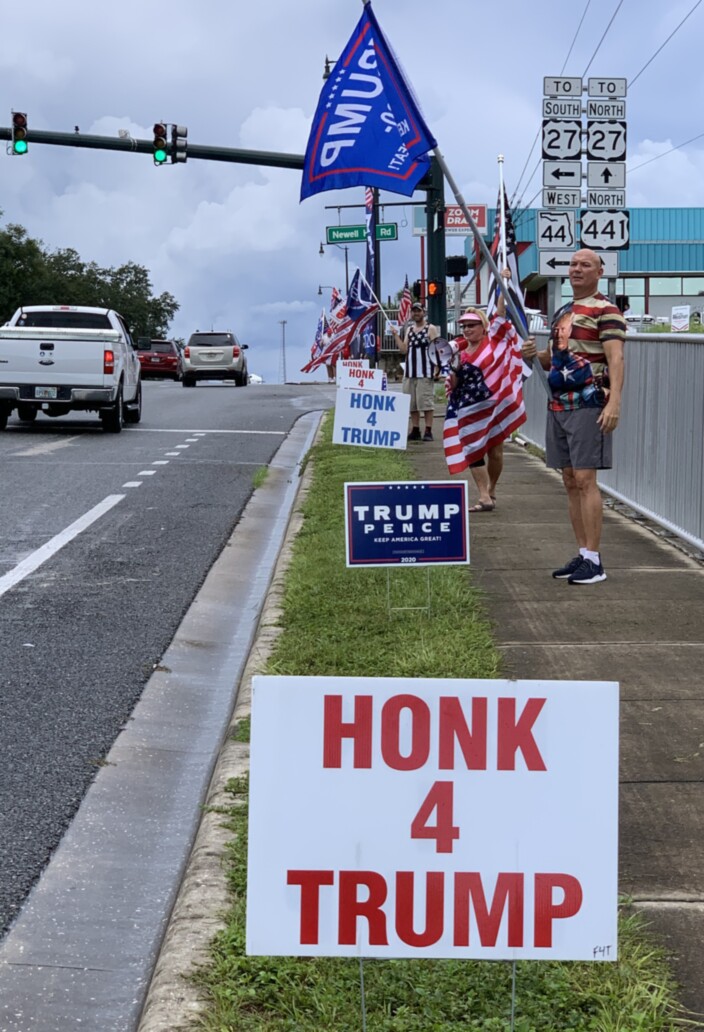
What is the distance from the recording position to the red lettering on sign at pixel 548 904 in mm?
3072

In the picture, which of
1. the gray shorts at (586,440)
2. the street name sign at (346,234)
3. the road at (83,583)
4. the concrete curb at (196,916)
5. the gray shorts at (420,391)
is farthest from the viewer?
the street name sign at (346,234)

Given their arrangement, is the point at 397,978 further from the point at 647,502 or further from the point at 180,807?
the point at 647,502

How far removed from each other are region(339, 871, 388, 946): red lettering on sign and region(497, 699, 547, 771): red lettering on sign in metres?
0.34

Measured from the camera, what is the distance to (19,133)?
28.6 metres

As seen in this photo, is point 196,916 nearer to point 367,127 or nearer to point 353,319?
point 367,127

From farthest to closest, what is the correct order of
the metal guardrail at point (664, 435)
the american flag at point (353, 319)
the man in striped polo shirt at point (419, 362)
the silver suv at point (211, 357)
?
the silver suv at point (211, 357), the american flag at point (353, 319), the man in striped polo shirt at point (419, 362), the metal guardrail at point (664, 435)

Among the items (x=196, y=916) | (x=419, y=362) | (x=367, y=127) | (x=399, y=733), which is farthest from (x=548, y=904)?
(x=419, y=362)

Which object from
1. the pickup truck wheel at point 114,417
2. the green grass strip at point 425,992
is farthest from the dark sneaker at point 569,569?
the pickup truck wheel at point 114,417

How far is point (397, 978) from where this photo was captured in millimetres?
3654

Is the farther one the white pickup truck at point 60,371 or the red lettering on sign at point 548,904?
the white pickup truck at point 60,371

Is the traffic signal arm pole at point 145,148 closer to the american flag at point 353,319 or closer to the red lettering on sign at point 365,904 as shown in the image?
the american flag at point 353,319

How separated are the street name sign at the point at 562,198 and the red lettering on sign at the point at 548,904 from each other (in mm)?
13994

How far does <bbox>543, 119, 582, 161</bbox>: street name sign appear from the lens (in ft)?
55.1

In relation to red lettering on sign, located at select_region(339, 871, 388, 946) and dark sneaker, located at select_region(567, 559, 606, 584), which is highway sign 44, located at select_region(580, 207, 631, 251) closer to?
dark sneaker, located at select_region(567, 559, 606, 584)
